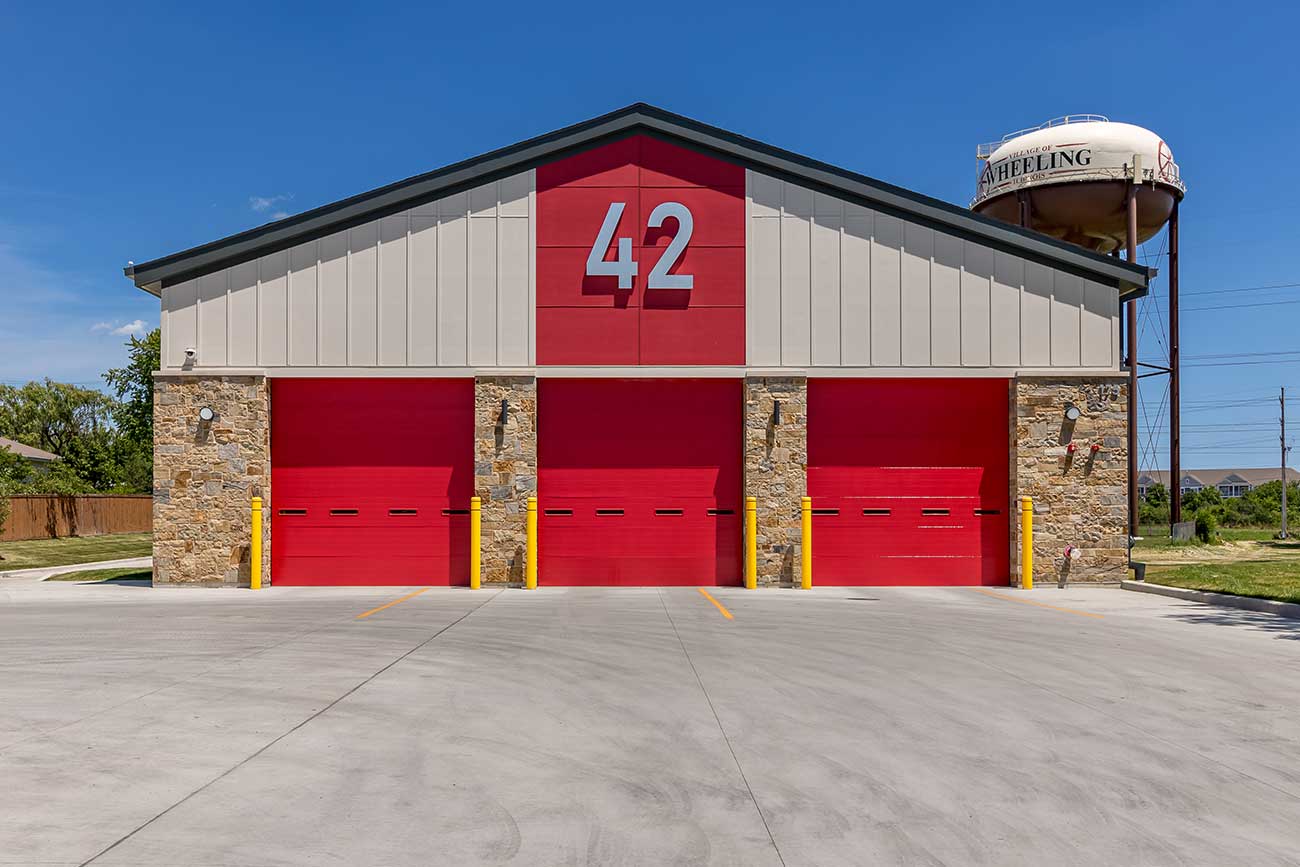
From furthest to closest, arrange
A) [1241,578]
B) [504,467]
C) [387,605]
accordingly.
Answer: [1241,578]
[504,467]
[387,605]

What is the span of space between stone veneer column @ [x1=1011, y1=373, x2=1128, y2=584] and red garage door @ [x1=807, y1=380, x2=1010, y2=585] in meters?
0.68

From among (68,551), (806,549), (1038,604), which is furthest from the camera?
(68,551)

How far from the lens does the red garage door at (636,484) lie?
18016 mm

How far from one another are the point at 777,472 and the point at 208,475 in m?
10.8

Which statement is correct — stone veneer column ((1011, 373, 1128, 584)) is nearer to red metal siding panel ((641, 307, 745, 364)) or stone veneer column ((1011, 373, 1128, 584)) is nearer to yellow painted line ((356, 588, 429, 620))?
red metal siding panel ((641, 307, 745, 364))

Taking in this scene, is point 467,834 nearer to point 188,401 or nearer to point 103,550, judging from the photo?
point 188,401

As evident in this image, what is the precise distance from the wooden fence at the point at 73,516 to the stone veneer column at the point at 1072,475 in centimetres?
3543

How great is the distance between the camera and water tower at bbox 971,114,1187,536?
2727 cm

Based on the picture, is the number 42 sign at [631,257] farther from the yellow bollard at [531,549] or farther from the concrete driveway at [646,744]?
the concrete driveway at [646,744]

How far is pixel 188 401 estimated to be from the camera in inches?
698

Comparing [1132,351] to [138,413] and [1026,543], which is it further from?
[138,413]

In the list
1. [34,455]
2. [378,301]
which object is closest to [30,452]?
[34,455]

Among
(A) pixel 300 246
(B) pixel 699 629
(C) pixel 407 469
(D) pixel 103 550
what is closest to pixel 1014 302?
(B) pixel 699 629

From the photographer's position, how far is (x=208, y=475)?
1769 centimetres
